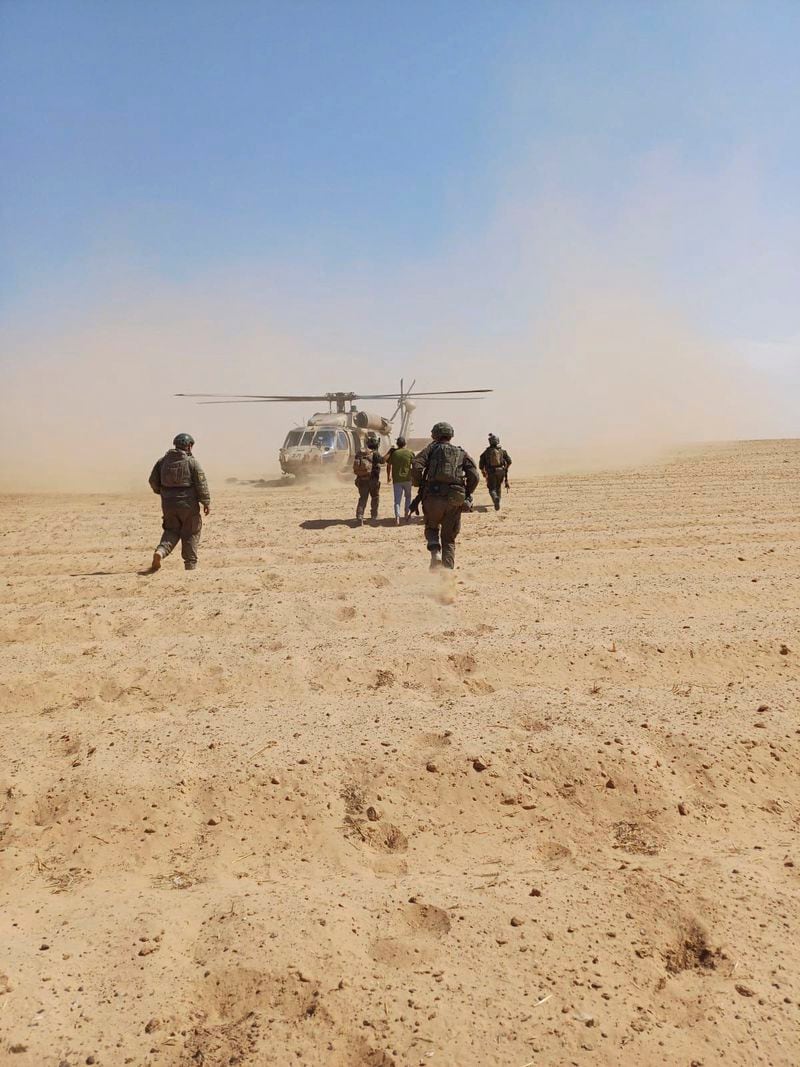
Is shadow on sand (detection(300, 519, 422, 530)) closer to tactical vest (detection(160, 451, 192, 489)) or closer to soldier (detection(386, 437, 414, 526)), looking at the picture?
soldier (detection(386, 437, 414, 526))

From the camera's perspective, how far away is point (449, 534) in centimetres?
894

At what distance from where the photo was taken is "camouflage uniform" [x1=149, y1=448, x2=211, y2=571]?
9.40 metres

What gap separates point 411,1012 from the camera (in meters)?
2.79

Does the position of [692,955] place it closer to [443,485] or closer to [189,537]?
[443,485]

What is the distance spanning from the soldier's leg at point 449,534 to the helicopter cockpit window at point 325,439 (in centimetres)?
1305

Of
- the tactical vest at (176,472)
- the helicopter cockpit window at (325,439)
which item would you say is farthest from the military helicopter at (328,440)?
the tactical vest at (176,472)

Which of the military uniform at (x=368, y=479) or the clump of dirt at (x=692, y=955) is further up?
the military uniform at (x=368, y=479)

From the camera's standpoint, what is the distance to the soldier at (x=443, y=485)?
871 centimetres

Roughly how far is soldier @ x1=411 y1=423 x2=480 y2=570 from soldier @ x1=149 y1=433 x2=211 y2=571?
263 centimetres

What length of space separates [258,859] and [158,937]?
672 mm

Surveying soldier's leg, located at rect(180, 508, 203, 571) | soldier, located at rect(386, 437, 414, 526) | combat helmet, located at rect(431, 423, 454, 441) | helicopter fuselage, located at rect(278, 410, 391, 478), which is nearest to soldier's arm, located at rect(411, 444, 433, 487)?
combat helmet, located at rect(431, 423, 454, 441)

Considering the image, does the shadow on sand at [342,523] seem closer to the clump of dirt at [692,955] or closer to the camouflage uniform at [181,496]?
the camouflage uniform at [181,496]

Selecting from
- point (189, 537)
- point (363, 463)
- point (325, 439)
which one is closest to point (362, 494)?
point (363, 463)

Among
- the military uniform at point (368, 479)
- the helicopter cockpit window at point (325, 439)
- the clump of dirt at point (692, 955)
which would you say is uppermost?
the helicopter cockpit window at point (325, 439)
